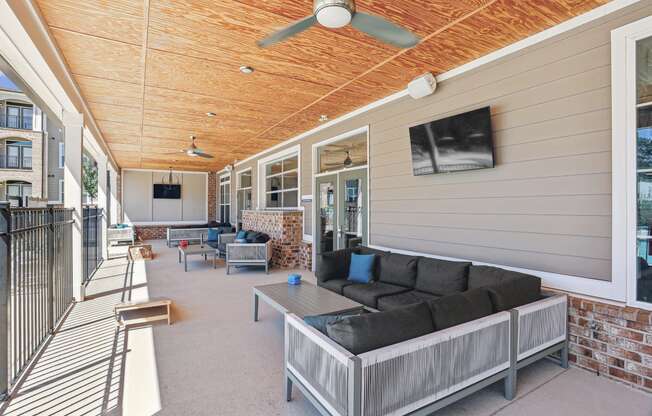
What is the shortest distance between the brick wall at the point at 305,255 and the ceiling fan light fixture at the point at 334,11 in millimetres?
5391

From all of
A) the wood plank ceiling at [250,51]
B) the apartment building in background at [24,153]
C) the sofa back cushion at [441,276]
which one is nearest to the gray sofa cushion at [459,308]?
the sofa back cushion at [441,276]

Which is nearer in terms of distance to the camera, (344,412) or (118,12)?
(344,412)

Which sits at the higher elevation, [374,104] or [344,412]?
[374,104]

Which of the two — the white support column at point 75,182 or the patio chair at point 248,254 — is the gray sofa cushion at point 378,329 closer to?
the white support column at point 75,182

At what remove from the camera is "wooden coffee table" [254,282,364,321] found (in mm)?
3107

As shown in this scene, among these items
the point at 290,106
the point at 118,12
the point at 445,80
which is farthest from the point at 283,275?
the point at 118,12

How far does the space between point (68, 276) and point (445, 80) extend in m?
5.74

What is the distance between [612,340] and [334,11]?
10.7 ft

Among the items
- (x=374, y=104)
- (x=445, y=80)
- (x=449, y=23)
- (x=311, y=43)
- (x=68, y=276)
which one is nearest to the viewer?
(x=449, y=23)

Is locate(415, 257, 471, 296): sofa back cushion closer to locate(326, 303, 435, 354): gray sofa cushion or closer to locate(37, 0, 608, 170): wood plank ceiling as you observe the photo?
locate(326, 303, 435, 354): gray sofa cushion

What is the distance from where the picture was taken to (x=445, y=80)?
4023 millimetres

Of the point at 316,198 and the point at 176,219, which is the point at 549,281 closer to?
the point at 316,198

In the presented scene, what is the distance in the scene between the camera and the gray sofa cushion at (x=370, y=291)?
357 centimetres

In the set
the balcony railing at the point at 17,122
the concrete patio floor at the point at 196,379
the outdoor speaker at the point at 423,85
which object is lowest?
the concrete patio floor at the point at 196,379
